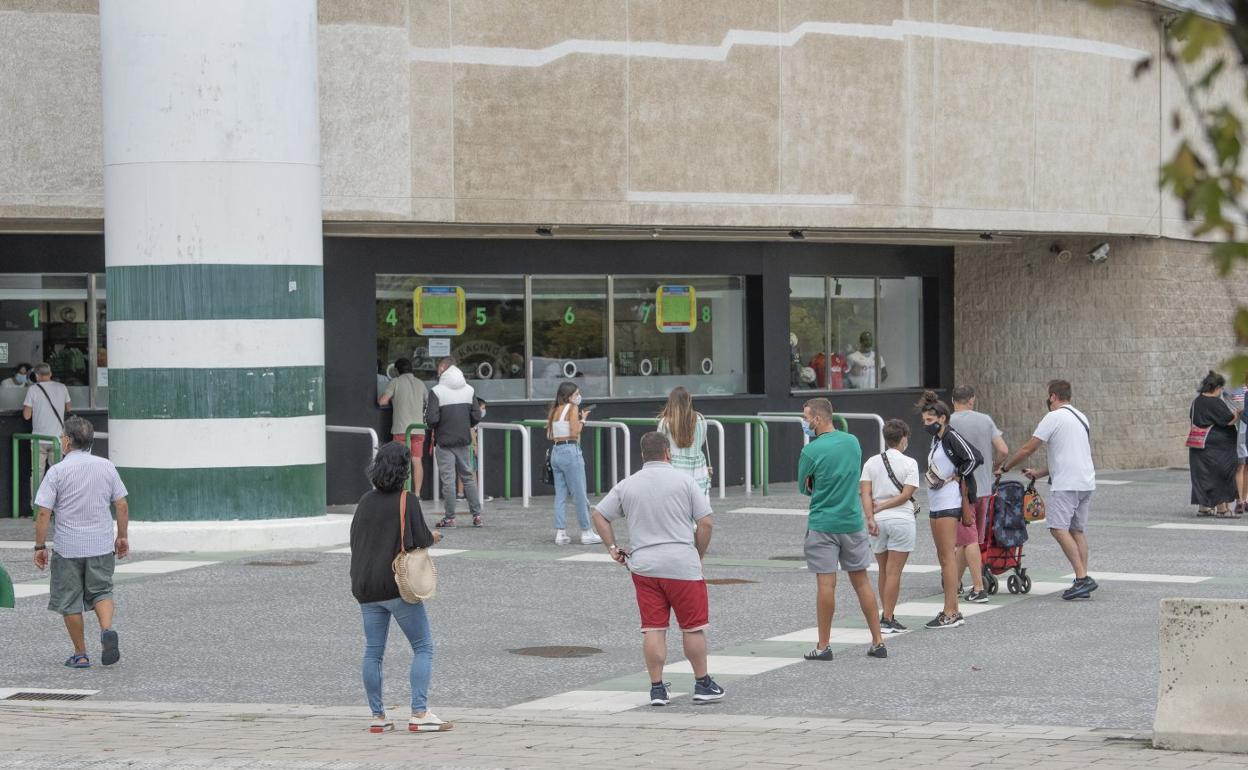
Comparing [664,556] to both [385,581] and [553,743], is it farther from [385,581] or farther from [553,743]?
[385,581]

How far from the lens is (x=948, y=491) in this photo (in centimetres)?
1310

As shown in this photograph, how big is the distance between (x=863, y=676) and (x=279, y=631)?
4.30 m

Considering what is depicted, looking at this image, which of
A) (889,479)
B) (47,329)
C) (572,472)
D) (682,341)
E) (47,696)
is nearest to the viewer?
(47,696)

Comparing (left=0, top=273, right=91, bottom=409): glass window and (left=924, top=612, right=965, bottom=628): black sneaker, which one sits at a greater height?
(left=0, top=273, right=91, bottom=409): glass window

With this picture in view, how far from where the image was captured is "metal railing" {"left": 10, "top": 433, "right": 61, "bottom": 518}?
20.4m

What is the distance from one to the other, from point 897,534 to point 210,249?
8277 millimetres

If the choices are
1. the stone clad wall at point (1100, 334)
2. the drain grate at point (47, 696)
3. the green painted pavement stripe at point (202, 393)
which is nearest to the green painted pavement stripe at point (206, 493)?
the green painted pavement stripe at point (202, 393)

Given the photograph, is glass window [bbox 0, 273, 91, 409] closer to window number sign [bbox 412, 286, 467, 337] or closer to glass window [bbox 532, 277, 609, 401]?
window number sign [bbox 412, 286, 467, 337]

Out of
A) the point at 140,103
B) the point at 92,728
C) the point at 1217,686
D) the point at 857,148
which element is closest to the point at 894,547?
the point at 1217,686

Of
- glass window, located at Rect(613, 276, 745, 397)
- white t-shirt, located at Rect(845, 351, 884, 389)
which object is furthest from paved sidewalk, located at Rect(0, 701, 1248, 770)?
white t-shirt, located at Rect(845, 351, 884, 389)

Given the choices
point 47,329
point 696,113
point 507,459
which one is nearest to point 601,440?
point 507,459

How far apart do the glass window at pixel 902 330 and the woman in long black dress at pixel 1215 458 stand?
8.37 m

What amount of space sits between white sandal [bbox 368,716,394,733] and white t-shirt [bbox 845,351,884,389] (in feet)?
63.9

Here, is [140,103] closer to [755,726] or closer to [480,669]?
[480,669]
